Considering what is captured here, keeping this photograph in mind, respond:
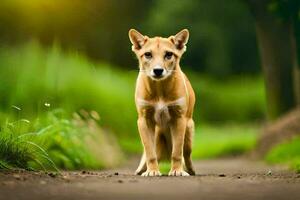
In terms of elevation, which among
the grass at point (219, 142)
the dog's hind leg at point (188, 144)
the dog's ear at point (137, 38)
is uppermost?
the grass at point (219, 142)

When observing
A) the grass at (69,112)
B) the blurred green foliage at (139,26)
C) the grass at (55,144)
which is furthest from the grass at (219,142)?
the grass at (55,144)

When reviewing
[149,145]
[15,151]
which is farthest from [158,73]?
[15,151]

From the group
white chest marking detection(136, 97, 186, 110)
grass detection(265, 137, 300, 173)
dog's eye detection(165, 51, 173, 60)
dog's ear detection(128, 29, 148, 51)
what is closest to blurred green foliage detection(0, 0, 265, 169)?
white chest marking detection(136, 97, 186, 110)

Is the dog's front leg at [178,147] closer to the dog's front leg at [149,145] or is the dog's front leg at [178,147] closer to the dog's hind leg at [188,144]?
the dog's front leg at [149,145]

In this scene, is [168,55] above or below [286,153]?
below

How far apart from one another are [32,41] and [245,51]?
60.8 ft

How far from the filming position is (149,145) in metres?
9.60

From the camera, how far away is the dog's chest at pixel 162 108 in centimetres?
970

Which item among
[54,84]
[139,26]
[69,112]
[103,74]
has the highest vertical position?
[139,26]

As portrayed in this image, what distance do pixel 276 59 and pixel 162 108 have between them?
35.6ft

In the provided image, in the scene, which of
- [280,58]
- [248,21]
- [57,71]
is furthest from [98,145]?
[248,21]

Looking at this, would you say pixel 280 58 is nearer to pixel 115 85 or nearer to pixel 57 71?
pixel 115 85

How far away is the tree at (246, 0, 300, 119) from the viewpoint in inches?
781

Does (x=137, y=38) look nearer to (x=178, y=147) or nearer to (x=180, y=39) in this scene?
(x=180, y=39)
